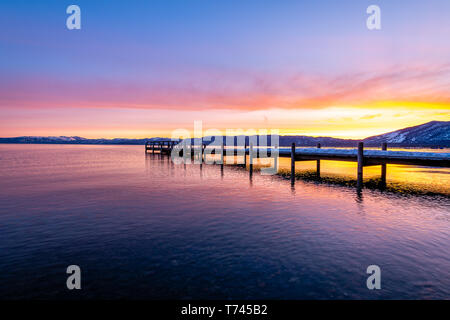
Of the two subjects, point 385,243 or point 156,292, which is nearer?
point 156,292

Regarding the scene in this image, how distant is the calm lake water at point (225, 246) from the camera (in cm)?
628

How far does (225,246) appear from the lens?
28.9 feet

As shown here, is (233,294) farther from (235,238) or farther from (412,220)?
(412,220)

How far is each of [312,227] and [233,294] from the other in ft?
18.9

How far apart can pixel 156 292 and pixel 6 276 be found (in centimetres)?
404

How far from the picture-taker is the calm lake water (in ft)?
20.6

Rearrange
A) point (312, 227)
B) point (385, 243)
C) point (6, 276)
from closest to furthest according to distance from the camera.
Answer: point (6, 276) → point (385, 243) → point (312, 227)

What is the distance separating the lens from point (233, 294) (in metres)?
6.02
